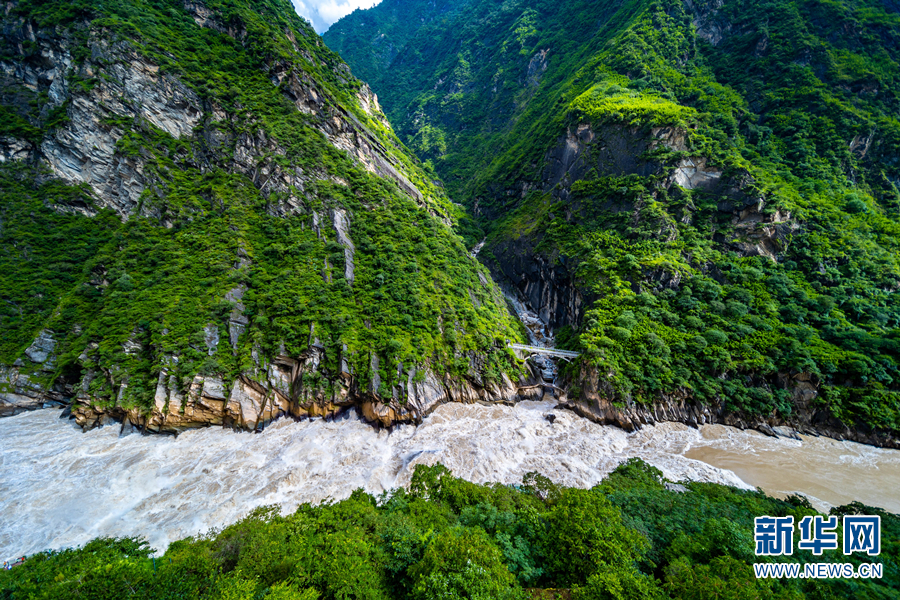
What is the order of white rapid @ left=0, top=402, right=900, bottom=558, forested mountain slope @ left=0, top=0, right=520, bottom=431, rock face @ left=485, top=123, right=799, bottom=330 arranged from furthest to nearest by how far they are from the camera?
rock face @ left=485, top=123, right=799, bottom=330 → forested mountain slope @ left=0, top=0, right=520, bottom=431 → white rapid @ left=0, top=402, right=900, bottom=558

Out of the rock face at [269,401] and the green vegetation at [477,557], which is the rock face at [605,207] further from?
the green vegetation at [477,557]

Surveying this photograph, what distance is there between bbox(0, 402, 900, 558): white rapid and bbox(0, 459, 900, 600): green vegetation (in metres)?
5.74

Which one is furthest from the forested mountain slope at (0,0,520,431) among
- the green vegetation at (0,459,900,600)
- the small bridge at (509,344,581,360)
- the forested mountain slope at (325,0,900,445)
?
the green vegetation at (0,459,900,600)

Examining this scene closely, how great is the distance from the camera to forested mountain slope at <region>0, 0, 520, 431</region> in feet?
98.5

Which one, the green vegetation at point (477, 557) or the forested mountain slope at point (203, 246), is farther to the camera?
the forested mountain slope at point (203, 246)

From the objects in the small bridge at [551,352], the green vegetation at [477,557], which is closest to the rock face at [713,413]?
the small bridge at [551,352]

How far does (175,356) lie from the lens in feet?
95.8

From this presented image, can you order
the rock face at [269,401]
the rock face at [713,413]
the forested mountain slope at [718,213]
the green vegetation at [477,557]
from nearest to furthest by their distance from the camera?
the green vegetation at [477,557] → the rock face at [269,401] → the rock face at [713,413] → the forested mountain slope at [718,213]

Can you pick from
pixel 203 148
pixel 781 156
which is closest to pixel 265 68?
pixel 203 148

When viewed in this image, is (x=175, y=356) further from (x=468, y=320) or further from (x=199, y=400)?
(x=468, y=320)

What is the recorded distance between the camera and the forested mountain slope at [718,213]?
104 ft

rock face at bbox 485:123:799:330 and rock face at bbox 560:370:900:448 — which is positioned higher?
rock face at bbox 485:123:799:330

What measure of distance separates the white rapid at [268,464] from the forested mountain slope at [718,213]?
497 centimetres

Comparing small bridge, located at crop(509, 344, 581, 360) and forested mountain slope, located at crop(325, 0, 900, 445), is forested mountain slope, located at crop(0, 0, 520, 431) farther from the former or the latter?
forested mountain slope, located at crop(325, 0, 900, 445)
